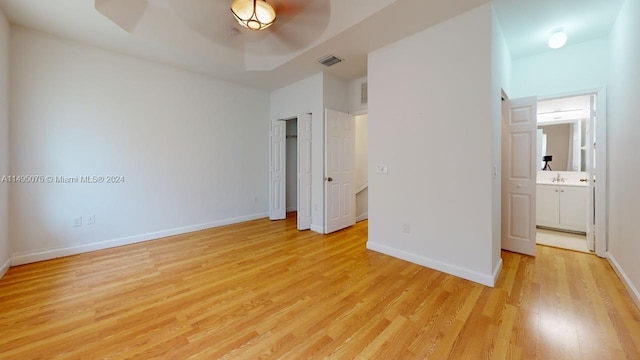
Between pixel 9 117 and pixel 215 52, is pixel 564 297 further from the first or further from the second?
pixel 9 117

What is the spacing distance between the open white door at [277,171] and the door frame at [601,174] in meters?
4.67

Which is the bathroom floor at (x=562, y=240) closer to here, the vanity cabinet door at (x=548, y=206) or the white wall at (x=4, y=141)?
the vanity cabinet door at (x=548, y=206)

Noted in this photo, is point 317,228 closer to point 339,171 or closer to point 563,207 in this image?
point 339,171

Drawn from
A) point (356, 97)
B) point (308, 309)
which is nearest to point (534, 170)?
point (356, 97)

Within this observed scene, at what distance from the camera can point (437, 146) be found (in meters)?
2.69

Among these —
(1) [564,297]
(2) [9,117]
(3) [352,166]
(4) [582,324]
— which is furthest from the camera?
(3) [352,166]

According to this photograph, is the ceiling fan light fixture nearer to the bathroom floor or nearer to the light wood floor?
the light wood floor

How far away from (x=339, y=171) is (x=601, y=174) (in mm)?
3387

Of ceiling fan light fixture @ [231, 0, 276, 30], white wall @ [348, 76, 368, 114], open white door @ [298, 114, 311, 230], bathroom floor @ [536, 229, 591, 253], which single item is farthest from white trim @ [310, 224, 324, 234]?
bathroom floor @ [536, 229, 591, 253]

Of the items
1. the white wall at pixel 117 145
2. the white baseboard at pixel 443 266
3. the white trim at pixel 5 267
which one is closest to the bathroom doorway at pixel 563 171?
the white baseboard at pixel 443 266

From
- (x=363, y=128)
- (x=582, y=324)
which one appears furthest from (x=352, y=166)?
(x=582, y=324)

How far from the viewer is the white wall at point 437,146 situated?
2.40 meters

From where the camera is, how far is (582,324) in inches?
70.3

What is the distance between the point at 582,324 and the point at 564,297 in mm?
434
